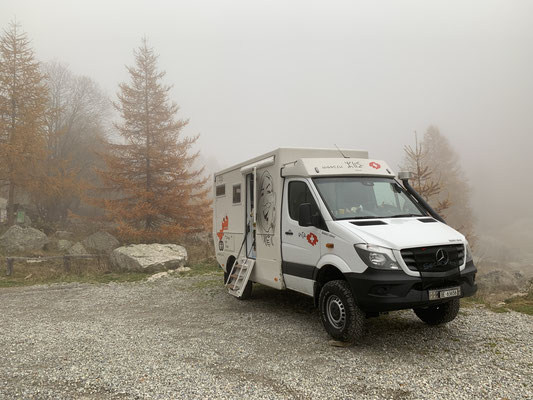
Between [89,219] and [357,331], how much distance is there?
2039cm

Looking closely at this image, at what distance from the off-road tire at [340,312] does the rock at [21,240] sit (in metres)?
17.8

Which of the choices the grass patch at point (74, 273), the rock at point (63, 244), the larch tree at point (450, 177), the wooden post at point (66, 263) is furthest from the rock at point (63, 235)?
the larch tree at point (450, 177)

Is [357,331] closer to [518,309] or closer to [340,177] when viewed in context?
[340,177]

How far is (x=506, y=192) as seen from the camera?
69.6 m

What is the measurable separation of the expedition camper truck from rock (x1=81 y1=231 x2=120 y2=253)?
1378cm

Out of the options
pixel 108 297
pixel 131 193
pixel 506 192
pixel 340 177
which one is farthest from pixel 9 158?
pixel 506 192

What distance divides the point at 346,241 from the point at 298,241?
1.34 meters

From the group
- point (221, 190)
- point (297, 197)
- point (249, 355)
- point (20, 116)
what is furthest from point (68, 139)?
point (249, 355)

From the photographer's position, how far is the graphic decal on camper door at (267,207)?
25.5ft

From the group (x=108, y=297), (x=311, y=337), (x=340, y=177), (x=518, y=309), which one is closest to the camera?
(x=311, y=337)

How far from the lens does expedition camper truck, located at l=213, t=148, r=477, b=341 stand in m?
5.39

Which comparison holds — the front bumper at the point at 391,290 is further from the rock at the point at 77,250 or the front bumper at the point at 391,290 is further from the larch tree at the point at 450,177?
the larch tree at the point at 450,177

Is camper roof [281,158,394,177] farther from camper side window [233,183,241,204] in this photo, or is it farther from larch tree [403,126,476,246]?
larch tree [403,126,476,246]

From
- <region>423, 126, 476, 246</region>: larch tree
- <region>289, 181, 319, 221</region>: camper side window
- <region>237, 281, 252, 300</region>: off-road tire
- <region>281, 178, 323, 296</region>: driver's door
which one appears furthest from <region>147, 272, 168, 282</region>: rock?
<region>423, 126, 476, 246</region>: larch tree
